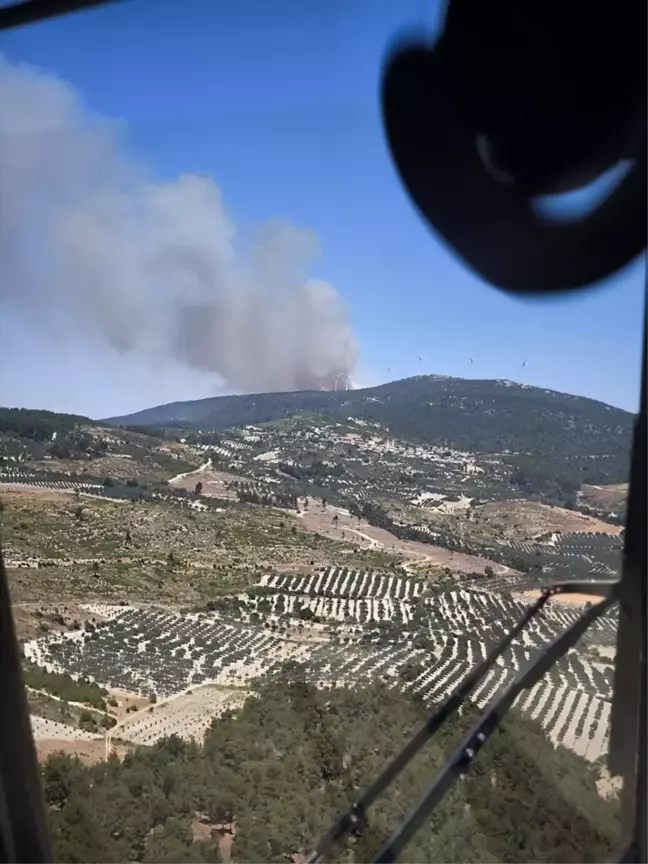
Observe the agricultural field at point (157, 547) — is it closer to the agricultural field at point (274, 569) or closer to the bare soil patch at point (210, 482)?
the agricultural field at point (274, 569)

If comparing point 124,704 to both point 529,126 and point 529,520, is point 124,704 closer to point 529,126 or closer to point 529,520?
point 529,520

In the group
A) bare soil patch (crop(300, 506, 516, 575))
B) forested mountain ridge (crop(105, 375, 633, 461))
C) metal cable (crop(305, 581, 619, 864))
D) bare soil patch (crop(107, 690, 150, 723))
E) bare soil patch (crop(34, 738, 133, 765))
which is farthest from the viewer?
bare soil patch (crop(300, 506, 516, 575))

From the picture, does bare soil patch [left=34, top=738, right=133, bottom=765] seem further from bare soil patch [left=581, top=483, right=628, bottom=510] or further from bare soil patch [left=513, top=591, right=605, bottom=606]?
bare soil patch [left=581, top=483, right=628, bottom=510]

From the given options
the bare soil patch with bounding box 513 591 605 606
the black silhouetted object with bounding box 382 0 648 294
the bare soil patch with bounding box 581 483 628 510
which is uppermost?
the black silhouetted object with bounding box 382 0 648 294

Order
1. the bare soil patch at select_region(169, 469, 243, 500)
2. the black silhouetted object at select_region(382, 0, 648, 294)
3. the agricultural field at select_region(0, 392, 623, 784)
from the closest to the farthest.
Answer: the black silhouetted object at select_region(382, 0, 648, 294) < the agricultural field at select_region(0, 392, 623, 784) < the bare soil patch at select_region(169, 469, 243, 500)

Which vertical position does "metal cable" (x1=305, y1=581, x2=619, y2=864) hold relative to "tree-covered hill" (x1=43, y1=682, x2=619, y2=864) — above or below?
above

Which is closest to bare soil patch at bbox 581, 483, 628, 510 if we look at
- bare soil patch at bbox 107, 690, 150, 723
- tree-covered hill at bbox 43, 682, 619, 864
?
tree-covered hill at bbox 43, 682, 619, 864

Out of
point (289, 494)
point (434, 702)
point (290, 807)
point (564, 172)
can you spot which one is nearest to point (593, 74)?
point (564, 172)
